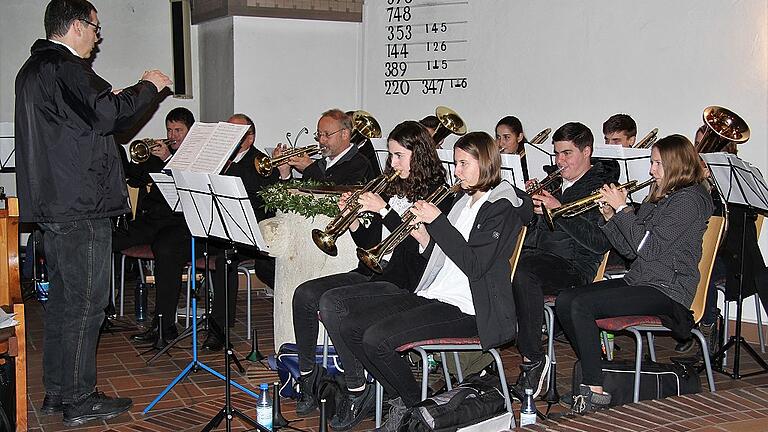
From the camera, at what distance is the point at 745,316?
20.9 ft

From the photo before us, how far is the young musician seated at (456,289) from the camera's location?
155 inches

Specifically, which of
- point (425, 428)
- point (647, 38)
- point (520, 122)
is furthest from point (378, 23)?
point (425, 428)

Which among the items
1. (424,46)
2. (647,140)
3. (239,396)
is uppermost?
(424,46)

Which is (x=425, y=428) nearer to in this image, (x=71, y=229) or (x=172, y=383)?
(x=172, y=383)

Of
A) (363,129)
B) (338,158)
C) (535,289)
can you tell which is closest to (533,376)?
(535,289)

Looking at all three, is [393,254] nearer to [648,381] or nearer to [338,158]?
[648,381]

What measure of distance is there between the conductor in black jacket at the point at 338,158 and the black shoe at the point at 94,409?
85.8 inches

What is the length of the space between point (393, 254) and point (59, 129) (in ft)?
5.75

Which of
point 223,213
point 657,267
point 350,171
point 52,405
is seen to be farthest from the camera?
point 350,171

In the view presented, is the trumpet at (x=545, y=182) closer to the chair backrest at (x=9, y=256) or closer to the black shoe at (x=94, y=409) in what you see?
the black shoe at (x=94, y=409)

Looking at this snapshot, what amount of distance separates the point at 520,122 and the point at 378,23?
6.65 ft

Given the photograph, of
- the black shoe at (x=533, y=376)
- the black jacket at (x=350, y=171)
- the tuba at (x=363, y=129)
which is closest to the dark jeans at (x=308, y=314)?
the black shoe at (x=533, y=376)

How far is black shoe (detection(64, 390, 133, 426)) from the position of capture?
4516mm

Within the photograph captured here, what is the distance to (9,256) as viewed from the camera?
13.8 ft
